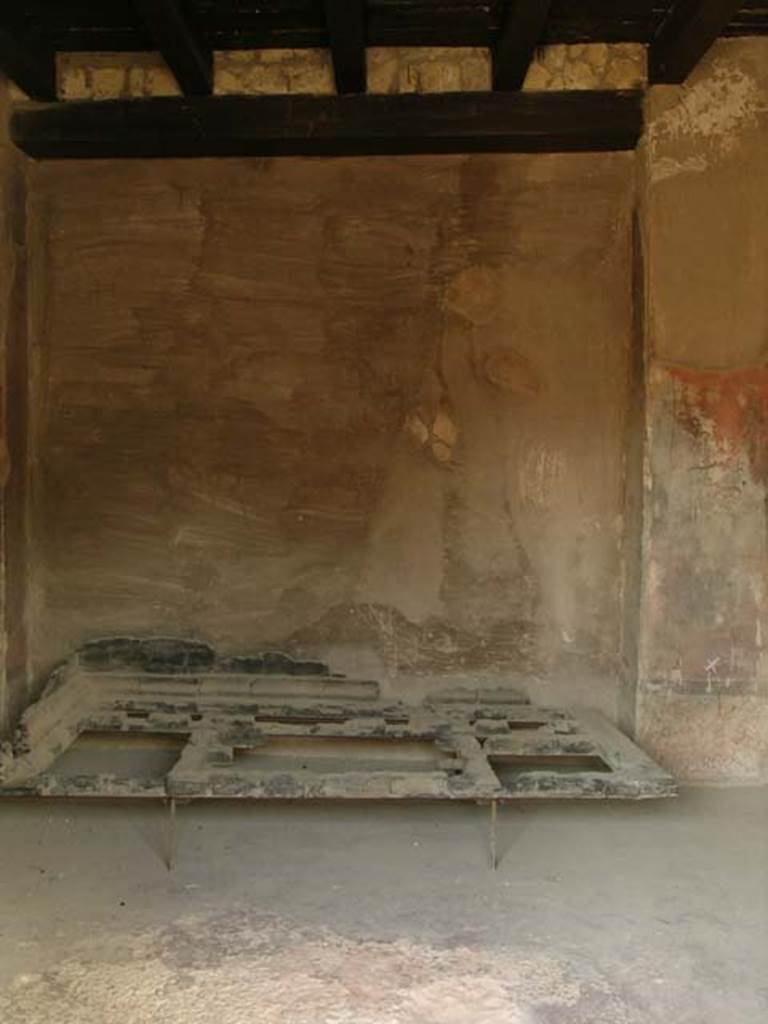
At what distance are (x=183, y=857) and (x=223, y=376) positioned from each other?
2088mm

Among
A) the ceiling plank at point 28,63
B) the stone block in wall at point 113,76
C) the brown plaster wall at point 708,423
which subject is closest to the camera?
the ceiling plank at point 28,63

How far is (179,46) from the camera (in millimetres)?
3543

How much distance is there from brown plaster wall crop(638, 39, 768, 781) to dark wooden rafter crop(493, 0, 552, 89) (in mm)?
593

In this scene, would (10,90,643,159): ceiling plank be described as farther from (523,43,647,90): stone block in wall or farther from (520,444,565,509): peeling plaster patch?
(520,444,565,509): peeling plaster patch

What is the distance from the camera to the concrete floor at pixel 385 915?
7.67ft

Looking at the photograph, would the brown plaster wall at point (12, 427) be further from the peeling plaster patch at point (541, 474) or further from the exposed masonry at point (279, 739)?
the peeling plaster patch at point (541, 474)

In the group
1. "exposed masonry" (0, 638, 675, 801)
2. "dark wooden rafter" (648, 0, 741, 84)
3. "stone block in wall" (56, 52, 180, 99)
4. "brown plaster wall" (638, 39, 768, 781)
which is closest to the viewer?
"exposed masonry" (0, 638, 675, 801)

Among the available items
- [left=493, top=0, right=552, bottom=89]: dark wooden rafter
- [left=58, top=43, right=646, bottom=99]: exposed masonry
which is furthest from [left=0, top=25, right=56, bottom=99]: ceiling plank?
[left=493, top=0, right=552, bottom=89]: dark wooden rafter

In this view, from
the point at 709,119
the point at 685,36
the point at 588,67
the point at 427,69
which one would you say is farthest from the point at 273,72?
the point at 709,119

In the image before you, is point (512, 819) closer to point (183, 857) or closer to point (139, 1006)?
point (183, 857)

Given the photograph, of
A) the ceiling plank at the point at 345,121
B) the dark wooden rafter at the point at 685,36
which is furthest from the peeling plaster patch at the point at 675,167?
the dark wooden rafter at the point at 685,36

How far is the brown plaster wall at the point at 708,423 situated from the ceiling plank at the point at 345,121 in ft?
Result: 0.88

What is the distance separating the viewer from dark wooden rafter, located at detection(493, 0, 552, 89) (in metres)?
3.33

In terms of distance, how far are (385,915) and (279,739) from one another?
1.24 m
